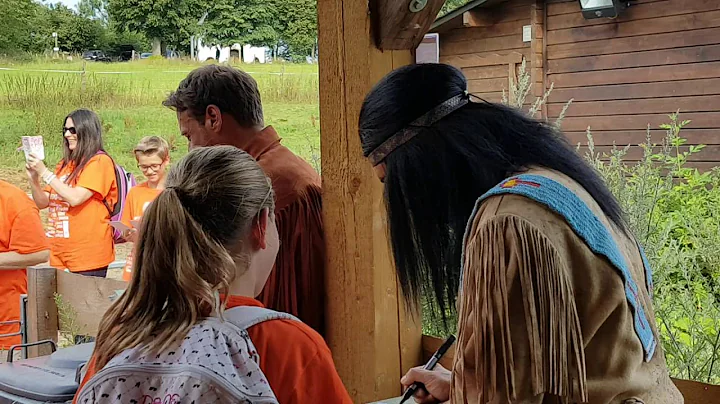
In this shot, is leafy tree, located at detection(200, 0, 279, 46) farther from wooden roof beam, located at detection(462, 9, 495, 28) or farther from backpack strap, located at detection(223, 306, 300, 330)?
backpack strap, located at detection(223, 306, 300, 330)

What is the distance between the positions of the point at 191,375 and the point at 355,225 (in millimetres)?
1153

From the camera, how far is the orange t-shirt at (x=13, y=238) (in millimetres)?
3254

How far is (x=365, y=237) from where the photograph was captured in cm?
222

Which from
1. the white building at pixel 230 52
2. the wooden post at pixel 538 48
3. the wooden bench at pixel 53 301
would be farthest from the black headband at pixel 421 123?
the wooden post at pixel 538 48

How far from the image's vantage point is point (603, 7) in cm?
638

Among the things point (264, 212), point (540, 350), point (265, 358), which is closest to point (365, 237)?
point (264, 212)

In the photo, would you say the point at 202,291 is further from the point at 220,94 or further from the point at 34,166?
the point at 34,166

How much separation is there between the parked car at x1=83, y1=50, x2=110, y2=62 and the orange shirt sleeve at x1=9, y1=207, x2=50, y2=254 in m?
4.17

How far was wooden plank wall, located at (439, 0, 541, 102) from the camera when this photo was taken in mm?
7168

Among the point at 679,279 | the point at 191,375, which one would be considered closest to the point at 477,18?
the point at 679,279

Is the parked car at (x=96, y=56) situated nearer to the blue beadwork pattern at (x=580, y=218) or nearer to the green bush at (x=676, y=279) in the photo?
the green bush at (x=676, y=279)

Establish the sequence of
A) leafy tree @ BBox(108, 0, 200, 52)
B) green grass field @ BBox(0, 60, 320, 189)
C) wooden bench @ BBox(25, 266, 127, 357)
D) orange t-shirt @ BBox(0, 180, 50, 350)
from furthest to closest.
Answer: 1. leafy tree @ BBox(108, 0, 200, 52)
2. green grass field @ BBox(0, 60, 320, 189)
3. orange t-shirt @ BBox(0, 180, 50, 350)
4. wooden bench @ BBox(25, 266, 127, 357)

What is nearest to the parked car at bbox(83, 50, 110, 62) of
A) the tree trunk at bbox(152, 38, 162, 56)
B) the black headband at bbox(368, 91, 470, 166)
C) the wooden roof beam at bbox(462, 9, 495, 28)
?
the tree trunk at bbox(152, 38, 162, 56)

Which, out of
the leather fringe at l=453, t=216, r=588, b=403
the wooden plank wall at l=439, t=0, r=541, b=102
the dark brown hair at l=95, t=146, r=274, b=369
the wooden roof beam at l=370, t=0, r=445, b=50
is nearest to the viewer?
the leather fringe at l=453, t=216, r=588, b=403
